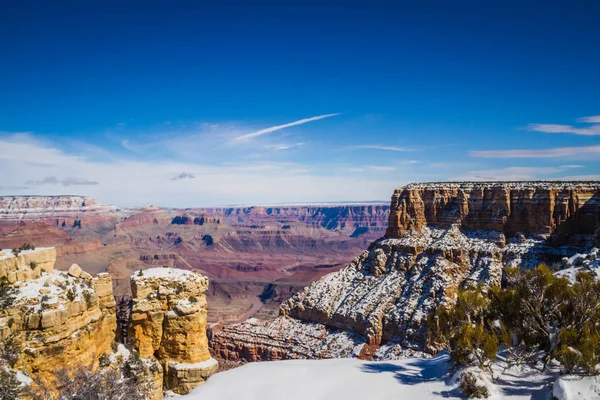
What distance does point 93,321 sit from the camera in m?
19.7

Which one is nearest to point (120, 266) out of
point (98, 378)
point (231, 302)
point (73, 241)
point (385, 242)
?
point (73, 241)

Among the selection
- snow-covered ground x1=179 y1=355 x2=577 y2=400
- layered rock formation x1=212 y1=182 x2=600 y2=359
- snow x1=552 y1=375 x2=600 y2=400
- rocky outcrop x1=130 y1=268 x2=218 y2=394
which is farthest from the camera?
layered rock formation x1=212 y1=182 x2=600 y2=359

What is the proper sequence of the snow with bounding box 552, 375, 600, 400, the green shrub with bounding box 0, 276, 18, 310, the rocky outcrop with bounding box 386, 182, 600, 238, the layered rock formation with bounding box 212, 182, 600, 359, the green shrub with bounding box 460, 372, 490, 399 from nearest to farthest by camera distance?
the snow with bounding box 552, 375, 600, 400
the green shrub with bounding box 460, 372, 490, 399
the green shrub with bounding box 0, 276, 18, 310
the layered rock formation with bounding box 212, 182, 600, 359
the rocky outcrop with bounding box 386, 182, 600, 238

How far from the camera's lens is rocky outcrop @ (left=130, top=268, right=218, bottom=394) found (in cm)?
2216

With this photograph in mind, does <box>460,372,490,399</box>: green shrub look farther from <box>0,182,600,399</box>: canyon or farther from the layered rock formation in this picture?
the layered rock formation

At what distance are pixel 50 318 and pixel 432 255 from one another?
1760 inches

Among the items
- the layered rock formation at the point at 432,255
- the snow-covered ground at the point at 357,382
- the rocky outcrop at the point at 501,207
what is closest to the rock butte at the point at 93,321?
the snow-covered ground at the point at 357,382

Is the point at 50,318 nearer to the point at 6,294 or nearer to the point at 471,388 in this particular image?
the point at 6,294

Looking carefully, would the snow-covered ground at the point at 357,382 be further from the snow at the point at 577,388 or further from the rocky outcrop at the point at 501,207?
the rocky outcrop at the point at 501,207

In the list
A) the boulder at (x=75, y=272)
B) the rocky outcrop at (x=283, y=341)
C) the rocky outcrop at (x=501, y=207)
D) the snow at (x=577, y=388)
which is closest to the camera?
the snow at (x=577, y=388)

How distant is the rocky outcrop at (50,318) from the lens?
1677 cm

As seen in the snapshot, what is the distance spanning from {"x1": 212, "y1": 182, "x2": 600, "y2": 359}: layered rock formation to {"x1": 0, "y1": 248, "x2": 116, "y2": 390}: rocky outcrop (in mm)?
30018

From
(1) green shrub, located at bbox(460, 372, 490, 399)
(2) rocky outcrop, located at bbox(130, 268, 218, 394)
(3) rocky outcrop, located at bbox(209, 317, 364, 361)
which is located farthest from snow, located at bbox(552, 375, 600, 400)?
(3) rocky outcrop, located at bbox(209, 317, 364, 361)

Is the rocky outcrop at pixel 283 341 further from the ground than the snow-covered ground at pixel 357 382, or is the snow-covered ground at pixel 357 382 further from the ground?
the snow-covered ground at pixel 357 382
